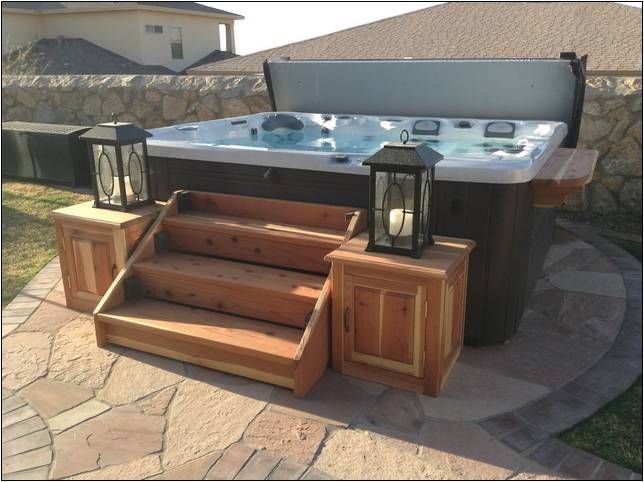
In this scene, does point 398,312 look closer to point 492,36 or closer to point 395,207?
point 395,207

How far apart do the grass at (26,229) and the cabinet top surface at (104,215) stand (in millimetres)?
689

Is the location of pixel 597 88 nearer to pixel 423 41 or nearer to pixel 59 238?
pixel 59 238

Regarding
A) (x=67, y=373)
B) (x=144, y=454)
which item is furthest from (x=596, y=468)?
(x=67, y=373)

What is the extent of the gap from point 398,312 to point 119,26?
16.5 meters

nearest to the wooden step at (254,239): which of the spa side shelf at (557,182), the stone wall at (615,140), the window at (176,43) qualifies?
the spa side shelf at (557,182)

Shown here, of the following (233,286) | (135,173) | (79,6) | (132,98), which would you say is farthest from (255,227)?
(79,6)

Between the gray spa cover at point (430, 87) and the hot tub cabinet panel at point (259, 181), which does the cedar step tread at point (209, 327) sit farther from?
the gray spa cover at point (430, 87)

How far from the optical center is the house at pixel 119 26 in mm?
15953

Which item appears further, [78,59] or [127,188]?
[78,59]

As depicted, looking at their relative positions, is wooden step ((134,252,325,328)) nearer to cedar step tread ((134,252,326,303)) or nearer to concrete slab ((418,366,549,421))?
cedar step tread ((134,252,326,303))

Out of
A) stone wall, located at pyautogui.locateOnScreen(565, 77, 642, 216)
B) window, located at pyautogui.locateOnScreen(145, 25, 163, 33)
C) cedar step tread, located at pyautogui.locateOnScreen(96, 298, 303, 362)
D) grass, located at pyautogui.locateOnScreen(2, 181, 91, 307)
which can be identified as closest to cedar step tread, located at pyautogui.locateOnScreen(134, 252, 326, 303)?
cedar step tread, located at pyautogui.locateOnScreen(96, 298, 303, 362)

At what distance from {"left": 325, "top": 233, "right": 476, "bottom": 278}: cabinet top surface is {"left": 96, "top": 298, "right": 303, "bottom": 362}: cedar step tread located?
44 cm

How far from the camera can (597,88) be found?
5.03m

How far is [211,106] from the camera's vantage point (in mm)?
A: 6445
